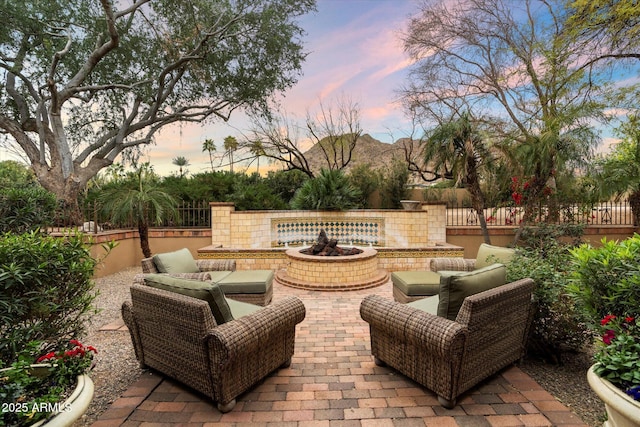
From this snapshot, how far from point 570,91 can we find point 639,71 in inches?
110

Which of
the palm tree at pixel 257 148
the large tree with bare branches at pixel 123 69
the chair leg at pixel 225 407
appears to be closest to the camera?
the chair leg at pixel 225 407

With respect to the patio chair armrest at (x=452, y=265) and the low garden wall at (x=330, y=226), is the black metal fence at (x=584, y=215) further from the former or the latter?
the patio chair armrest at (x=452, y=265)

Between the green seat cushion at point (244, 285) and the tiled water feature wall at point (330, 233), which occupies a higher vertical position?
the tiled water feature wall at point (330, 233)

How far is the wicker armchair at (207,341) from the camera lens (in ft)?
6.81

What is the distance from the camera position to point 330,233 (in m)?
8.06

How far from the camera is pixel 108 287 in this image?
582cm

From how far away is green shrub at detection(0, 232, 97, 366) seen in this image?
201cm

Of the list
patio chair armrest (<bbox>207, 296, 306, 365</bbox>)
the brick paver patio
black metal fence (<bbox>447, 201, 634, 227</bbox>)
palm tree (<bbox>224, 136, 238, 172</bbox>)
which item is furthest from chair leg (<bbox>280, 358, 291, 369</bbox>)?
palm tree (<bbox>224, 136, 238, 172</bbox>)

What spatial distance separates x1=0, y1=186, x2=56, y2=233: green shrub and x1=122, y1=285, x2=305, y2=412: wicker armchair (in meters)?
4.04

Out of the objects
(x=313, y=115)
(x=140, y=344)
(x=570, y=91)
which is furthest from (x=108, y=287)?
(x=570, y=91)

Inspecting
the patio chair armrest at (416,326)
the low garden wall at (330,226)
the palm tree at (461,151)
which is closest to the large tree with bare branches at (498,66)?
the palm tree at (461,151)

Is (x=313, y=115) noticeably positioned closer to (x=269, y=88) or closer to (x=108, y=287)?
(x=269, y=88)

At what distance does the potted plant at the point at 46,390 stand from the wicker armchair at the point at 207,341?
560mm

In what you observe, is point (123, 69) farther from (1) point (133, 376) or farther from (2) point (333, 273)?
(1) point (133, 376)
